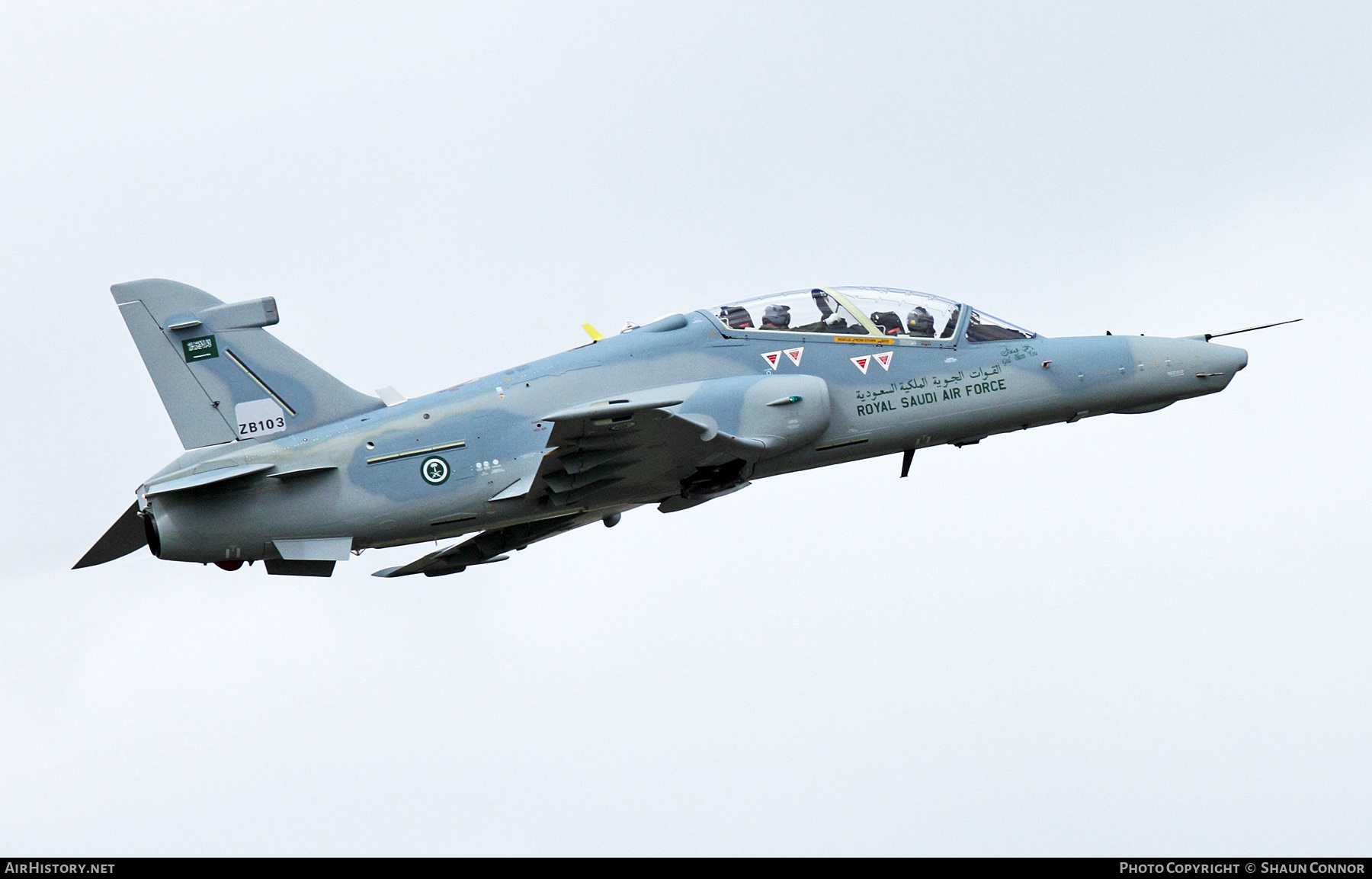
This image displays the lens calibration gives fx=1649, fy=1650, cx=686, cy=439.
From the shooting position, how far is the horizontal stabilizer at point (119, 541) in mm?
21031

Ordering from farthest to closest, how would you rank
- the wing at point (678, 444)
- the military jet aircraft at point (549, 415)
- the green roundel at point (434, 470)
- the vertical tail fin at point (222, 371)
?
the vertical tail fin at point (222, 371) < the green roundel at point (434, 470) < the military jet aircraft at point (549, 415) < the wing at point (678, 444)

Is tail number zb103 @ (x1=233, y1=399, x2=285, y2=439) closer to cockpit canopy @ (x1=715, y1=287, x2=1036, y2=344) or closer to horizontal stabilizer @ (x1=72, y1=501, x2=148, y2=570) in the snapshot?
horizontal stabilizer @ (x1=72, y1=501, x2=148, y2=570)

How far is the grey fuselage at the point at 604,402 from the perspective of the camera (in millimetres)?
20406

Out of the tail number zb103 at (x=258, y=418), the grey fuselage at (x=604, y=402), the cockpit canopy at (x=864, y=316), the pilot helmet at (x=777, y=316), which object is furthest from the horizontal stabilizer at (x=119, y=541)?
the pilot helmet at (x=777, y=316)

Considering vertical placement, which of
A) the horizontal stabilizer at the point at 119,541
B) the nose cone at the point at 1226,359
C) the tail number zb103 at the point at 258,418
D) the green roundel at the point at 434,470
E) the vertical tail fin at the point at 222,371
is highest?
the nose cone at the point at 1226,359

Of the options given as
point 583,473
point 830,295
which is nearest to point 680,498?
point 583,473

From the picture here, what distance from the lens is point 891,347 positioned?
2162cm

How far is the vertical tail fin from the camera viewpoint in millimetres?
20797

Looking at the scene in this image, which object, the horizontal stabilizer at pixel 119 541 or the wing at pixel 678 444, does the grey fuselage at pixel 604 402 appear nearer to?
the wing at pixel 678 444

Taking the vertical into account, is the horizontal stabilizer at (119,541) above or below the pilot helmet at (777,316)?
below

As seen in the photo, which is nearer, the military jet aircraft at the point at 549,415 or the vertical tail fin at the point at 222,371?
the military jet aircraft at the point at 549,415

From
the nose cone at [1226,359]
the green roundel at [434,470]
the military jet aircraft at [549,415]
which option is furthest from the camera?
the nose cone at [1226,359]

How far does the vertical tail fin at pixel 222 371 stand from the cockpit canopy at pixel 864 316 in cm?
517
